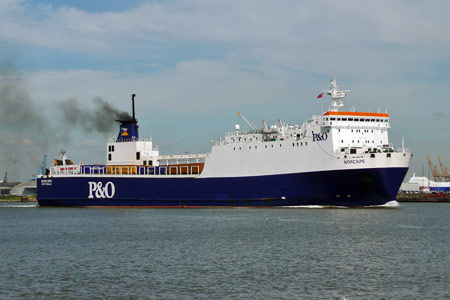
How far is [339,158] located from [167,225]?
14.2 metres

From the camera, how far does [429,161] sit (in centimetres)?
17238

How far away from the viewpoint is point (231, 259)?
2356cm

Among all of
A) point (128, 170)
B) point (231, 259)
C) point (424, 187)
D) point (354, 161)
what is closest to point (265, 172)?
point (354, 161)

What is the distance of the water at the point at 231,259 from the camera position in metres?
17.9

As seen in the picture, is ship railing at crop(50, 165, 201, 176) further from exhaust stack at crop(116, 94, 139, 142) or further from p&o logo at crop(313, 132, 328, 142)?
p&o logo at crop(313, 132, 328, 142)

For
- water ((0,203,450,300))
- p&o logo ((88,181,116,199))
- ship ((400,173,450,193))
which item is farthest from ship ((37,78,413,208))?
ship ((400,173,450,193))

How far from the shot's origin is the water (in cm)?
1794

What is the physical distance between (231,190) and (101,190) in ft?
45.0

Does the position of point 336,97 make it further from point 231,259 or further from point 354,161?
point 231,259

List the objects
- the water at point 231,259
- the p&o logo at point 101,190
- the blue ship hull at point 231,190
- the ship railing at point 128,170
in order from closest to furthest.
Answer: the water at point 231,259
the blue ship hull at point 231,190
the ship railing at point 128,170
the p&o logo at point 101,190

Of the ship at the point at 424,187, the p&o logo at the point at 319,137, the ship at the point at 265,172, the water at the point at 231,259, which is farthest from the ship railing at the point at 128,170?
the ship at the point at 424,187

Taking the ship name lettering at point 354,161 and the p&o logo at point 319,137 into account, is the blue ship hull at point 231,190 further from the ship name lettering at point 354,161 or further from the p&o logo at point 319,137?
the p&o logo at point 319,137

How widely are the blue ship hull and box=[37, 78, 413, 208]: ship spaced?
2.9 inches

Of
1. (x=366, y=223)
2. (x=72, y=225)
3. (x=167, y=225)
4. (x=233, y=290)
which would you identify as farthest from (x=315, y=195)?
(x=233, y=290)
